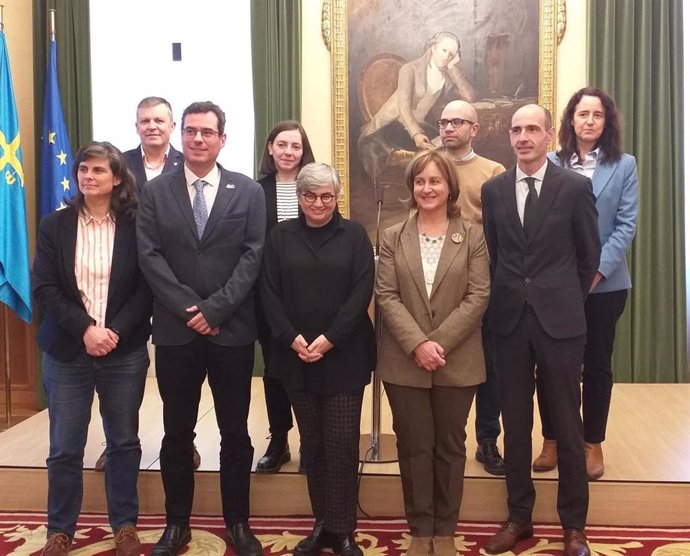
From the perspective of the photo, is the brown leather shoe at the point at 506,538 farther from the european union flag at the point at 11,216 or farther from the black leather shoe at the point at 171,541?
the european union flag at the point at 11,216

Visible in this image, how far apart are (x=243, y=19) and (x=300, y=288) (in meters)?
3.36

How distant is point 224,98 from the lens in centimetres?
552

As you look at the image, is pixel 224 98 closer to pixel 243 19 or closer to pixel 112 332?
pixel 243 19

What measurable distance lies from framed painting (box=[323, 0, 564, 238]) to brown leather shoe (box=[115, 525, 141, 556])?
304 centimetres

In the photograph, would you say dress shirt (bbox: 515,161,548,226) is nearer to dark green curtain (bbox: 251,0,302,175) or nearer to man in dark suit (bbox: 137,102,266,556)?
man in dark suit (bbox: 137,102,266,556)

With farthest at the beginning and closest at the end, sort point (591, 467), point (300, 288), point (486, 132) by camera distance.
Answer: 1. point (486, 132)
2. point (591, 467)
3. point (300, 288)

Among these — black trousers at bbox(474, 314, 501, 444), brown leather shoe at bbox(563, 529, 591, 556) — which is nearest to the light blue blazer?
black trousers at bbox(474, 314, 501, 444)

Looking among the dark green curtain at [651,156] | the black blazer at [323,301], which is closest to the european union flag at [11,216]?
the black blazer at [323,301]

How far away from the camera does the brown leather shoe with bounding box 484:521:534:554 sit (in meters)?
2.97

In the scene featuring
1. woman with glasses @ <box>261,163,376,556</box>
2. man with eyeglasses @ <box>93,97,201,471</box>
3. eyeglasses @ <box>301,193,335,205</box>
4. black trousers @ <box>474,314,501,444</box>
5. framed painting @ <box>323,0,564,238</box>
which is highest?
framed painting @ <box>323,0,564,238</box>

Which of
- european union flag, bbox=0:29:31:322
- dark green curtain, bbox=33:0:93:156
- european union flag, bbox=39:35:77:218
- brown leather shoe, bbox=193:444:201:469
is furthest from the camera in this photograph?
dark green curtain, bbox=33:0:93:156

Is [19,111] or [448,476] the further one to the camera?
[19,111]

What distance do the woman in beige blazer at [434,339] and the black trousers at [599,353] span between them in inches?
20.6

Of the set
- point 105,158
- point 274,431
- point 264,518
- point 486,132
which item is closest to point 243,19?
point 486,132
